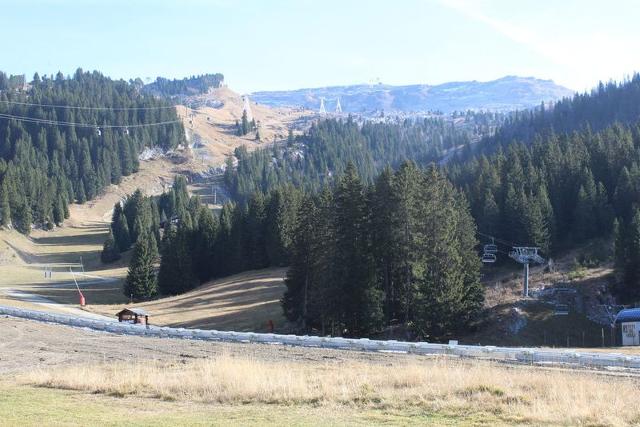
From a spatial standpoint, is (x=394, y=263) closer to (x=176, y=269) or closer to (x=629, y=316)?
(x=629, y=316)

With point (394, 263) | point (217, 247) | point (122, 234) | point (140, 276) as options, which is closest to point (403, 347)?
point (394, 263)

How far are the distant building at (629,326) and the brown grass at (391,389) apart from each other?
85.8ft

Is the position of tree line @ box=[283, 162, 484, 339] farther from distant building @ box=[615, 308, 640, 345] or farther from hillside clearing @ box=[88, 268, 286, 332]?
hillside clearing @ box=[88, 268, 286, 332]

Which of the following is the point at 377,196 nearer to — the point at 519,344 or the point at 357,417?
the point at 519,344

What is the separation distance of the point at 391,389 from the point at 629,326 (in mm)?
34655

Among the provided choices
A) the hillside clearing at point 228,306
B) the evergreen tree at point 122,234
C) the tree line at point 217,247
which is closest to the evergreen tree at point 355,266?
the hillside clearing at point 228,306

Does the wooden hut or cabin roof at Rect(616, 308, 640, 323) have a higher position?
cabin roof at Rect(616, 308, 640, 323)

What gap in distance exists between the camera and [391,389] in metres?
19.2

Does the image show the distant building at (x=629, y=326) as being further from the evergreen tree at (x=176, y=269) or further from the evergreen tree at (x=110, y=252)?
the evergreen tree at (x=110, y=252)

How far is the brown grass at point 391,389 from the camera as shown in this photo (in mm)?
15758

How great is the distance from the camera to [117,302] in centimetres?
9069

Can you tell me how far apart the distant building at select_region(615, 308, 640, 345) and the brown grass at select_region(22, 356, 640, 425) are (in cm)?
2615

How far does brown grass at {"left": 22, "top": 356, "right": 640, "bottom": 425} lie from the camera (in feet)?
51.7

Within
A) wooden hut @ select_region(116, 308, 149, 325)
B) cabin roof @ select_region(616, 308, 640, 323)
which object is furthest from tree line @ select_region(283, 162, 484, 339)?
wooden hut @ select_region(116, 308, 149, 325)
